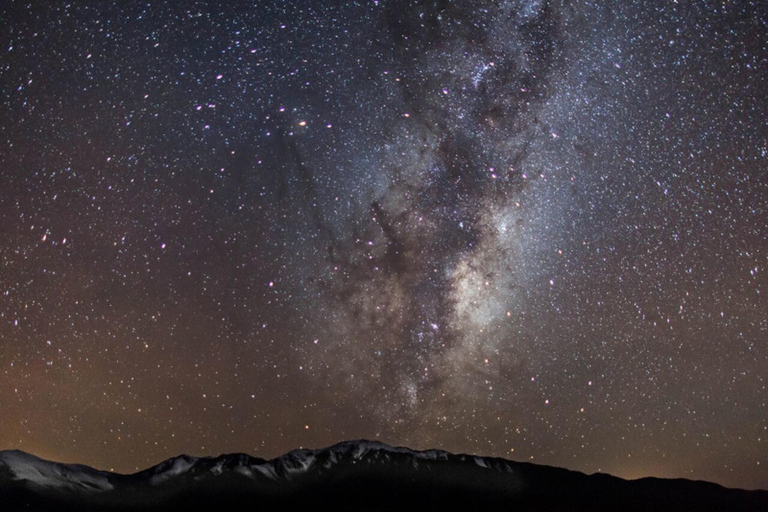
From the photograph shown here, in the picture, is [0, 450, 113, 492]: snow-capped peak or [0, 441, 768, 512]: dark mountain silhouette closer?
[0, 450, 113, 492]: snow-capped peak

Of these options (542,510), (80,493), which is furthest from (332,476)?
(542,510)

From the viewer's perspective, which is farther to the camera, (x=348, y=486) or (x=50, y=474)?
(x=348, y=486)

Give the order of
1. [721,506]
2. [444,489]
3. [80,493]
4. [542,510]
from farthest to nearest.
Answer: [721,506] < [542,510] < [444,489] < [80,493]

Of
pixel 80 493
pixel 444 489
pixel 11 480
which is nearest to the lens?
pixel 11 480

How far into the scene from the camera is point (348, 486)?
10.6 metres

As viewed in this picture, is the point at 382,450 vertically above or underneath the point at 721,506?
above

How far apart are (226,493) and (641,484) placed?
35.2ft

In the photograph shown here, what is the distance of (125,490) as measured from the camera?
29.1 feet

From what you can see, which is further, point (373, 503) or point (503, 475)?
point (503, 475)

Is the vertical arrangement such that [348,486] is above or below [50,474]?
below

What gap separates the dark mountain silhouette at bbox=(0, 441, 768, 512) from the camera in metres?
8.38

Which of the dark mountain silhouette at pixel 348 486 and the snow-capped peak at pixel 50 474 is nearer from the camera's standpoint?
the snow-capped peak at pixel 50 474

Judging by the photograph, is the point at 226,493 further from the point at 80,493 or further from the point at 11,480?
the point at 11,480

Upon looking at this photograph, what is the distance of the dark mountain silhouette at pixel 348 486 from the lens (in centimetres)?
838
